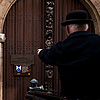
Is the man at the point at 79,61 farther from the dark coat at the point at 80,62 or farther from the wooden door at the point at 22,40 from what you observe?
the wooden door at the point at 22,40

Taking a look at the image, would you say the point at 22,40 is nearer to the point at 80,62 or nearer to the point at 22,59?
the point at 22,59

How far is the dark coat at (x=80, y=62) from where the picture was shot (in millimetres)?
2018

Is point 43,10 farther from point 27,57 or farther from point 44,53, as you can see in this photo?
point 44,53

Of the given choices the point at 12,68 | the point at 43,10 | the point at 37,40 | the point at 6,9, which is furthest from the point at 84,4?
the point at 12,68

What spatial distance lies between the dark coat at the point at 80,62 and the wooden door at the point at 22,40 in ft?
11.8

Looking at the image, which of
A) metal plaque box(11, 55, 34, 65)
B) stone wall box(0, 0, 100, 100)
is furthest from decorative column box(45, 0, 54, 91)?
stone wall box(0, 0, 100, 100)

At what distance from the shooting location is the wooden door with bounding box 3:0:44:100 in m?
5.63

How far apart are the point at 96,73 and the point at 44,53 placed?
642mm

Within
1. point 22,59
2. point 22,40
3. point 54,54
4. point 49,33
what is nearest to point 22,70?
point 22,59

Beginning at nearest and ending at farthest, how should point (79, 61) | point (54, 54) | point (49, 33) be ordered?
point (79, 61), point (54, 54), point (49, 33)

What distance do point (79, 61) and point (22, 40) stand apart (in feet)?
12.5

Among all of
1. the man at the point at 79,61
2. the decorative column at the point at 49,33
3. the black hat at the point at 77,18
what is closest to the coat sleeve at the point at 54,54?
the man at the point at 79,61

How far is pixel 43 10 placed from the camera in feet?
18.9

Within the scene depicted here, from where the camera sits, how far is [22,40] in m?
5.68
